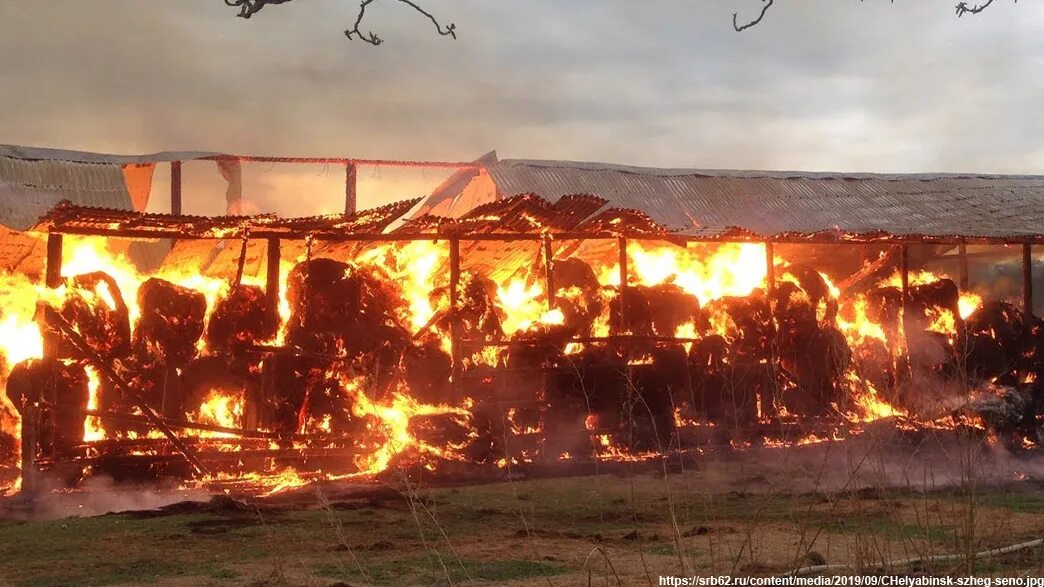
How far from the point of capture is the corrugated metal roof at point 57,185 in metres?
13.0

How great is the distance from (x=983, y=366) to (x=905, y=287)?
180 cm

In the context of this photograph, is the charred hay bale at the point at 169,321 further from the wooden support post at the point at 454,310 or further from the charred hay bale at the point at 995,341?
Answer: the charred hay bale at the point at 995,341

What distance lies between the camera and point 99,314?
42.0 feet

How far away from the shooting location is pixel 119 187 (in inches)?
572

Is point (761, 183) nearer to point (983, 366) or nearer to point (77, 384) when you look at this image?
point (983, 366)

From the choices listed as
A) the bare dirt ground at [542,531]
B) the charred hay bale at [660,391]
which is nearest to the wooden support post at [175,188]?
the bare dirt ground at [542,531]

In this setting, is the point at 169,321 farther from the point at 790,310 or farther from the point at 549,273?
the point at 790,310

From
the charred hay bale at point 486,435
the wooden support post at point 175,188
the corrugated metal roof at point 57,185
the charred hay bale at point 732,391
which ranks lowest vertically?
the charred hay bale at point 486,435

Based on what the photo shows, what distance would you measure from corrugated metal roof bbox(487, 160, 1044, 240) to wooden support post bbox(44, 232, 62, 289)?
667cm

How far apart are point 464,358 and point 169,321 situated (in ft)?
12.9

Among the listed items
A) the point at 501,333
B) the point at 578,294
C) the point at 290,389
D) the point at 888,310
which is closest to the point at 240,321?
the point at 290,389

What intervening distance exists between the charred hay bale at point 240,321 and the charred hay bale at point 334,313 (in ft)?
1.04

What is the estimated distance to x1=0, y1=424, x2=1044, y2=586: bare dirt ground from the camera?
6.93 meters

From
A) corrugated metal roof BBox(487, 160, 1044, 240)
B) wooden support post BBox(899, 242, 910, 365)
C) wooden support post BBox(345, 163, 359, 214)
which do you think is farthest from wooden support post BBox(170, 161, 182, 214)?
wooden support post BBox(899, 242, 910, 365)
